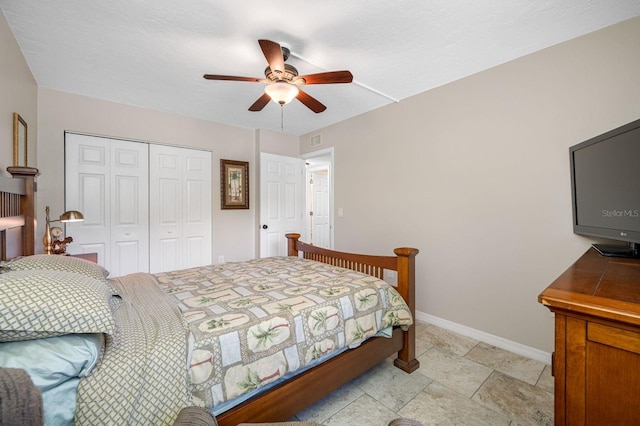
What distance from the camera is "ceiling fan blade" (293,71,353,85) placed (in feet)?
6.05

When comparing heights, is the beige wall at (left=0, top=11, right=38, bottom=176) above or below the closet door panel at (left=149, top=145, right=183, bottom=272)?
above

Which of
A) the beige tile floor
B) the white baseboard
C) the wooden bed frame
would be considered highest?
the wooden bed frame

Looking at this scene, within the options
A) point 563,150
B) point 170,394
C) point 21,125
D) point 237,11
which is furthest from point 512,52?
point 21,125

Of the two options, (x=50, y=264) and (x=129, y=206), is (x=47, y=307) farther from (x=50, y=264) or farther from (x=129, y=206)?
(x=129, y=206)

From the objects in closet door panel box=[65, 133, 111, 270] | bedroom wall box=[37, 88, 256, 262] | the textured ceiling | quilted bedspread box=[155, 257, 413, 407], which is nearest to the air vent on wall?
bedroom wall box=[37, 88, 256, 262]

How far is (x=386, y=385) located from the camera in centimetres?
183

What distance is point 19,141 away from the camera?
2.10 metres

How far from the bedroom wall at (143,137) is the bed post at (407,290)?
2.79 meters

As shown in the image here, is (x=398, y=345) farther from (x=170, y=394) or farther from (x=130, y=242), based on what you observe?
(x=130, y=242)

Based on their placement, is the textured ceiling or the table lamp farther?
the table lamp

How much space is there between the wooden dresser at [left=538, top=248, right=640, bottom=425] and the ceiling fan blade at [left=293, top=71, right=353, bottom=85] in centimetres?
164

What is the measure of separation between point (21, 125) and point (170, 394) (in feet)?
8.32

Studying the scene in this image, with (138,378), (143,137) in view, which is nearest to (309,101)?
(138,378)

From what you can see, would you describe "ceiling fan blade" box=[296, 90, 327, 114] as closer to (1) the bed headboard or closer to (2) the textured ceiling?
(2) the textured ceiling
